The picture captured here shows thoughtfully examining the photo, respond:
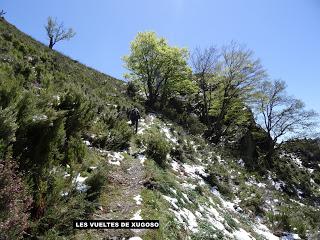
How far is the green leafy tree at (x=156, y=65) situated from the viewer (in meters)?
31.7

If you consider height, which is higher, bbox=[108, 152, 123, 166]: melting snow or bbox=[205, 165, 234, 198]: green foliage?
bbox=[205, 165, 234, 198]: green foliage

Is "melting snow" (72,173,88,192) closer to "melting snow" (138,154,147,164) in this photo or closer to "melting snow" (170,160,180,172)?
"melting snow" (138,154,147,164)

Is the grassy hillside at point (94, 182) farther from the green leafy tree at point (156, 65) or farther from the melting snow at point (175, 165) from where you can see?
the green leafy tree at point (156, 65)

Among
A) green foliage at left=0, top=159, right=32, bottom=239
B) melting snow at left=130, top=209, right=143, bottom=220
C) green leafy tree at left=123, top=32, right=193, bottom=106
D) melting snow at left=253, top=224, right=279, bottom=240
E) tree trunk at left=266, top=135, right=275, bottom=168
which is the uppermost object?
green leafy tree at left=123, top=32, right=193, bottom=106

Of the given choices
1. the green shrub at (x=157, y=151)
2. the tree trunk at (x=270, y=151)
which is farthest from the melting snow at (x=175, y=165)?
the tree trunk at (x=270, y=151)

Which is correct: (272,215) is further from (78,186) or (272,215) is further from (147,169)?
(78,186)

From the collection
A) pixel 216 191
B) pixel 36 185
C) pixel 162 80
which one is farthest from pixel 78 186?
pixel 162 80

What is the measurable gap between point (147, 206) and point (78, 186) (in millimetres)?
1614

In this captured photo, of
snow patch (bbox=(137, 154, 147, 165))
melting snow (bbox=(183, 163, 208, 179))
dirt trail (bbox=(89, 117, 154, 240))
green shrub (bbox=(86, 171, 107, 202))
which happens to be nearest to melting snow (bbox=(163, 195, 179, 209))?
dirt trail (bbox=(89, 117, 154, 240))

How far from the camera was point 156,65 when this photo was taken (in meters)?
32.0

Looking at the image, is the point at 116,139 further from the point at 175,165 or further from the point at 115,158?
the point at 175,165

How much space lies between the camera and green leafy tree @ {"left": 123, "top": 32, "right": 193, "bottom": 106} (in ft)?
104

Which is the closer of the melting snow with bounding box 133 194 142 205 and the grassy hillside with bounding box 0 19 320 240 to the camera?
the grassy hillside with bounding box 0 19 320 240

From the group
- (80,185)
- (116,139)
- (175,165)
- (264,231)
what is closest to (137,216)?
(80,185)
